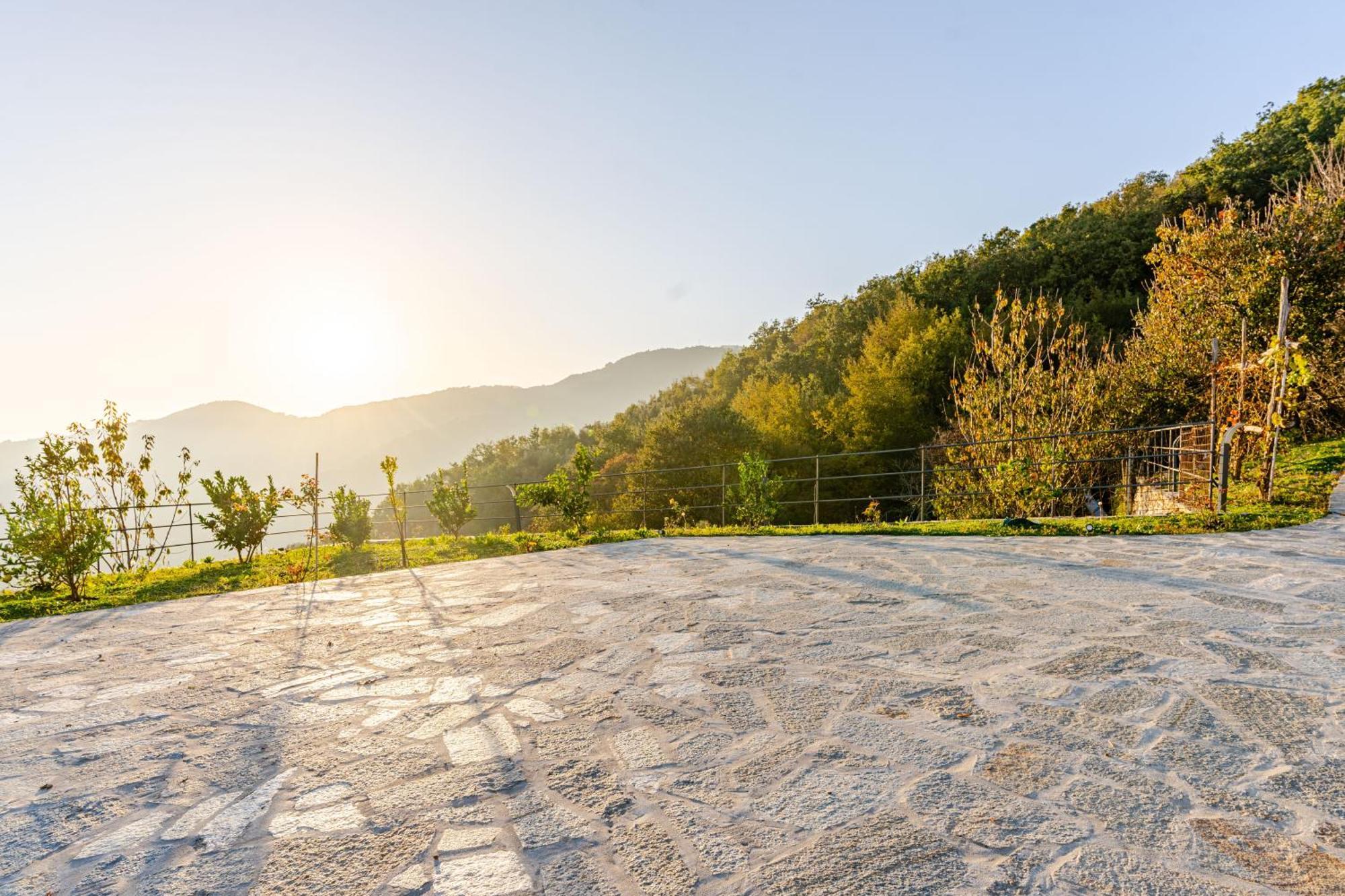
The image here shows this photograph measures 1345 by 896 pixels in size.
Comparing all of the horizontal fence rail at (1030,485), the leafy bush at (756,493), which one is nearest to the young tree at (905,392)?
the horizontal fence rail at (1030,485)

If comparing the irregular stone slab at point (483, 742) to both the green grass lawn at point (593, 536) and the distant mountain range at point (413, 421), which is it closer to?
the green grass lawn at point (593, 536)

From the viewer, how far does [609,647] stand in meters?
3.74

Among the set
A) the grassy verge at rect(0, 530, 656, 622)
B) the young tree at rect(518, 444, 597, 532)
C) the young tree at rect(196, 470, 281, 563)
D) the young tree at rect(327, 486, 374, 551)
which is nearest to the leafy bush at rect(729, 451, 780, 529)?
the grassy verge at rect(0, 530, 656, 622)

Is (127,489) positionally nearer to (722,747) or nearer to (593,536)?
(593,536)

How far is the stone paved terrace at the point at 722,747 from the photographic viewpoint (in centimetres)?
179

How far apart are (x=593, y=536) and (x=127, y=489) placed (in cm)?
735

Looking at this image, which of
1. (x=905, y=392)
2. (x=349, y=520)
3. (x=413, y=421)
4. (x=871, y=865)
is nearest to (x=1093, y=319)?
(x=905, y=392)

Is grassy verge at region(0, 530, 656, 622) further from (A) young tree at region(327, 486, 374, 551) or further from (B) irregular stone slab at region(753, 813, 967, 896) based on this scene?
(B) irregular stone slab at region(753, 813, 967, 896)

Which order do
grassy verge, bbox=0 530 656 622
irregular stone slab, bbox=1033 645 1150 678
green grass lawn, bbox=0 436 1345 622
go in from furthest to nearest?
grassy verge, bbox=0 530 656 622, green grass lawn, bbox=0 436 1345 622, irregular stone slab, bbox=1033 645 1150 678

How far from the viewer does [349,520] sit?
10180mm

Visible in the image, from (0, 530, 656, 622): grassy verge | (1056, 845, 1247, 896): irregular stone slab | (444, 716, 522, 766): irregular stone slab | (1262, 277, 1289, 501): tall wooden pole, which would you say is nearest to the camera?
(1056, 845, 1247, 896): irregular stone slab

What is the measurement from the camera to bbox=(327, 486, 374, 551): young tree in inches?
399

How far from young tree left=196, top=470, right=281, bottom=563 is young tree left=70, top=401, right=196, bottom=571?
1.46 metres

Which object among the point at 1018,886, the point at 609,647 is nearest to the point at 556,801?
the point at 1018,886
